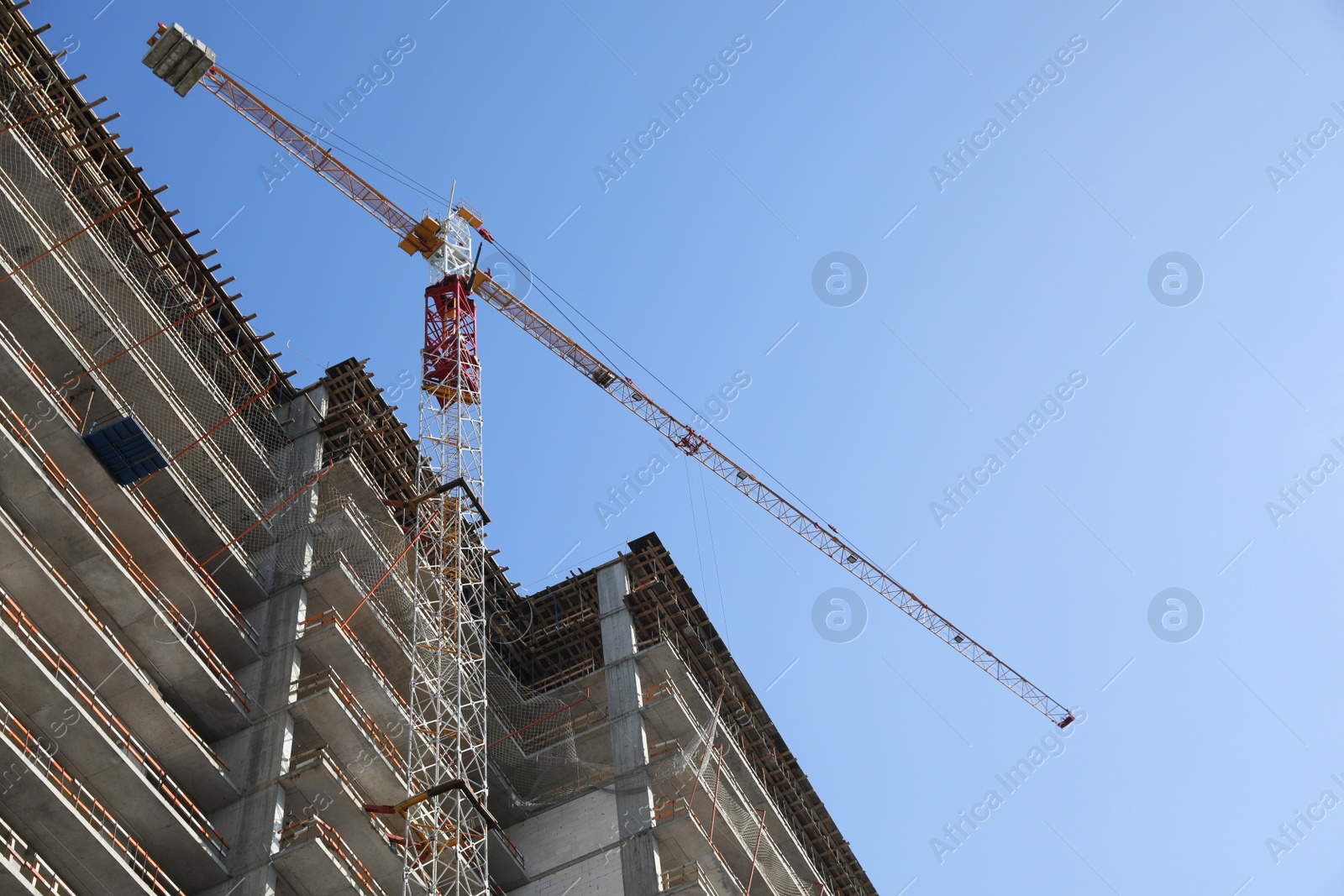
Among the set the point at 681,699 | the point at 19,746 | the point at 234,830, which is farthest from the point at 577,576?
the point at 19,746

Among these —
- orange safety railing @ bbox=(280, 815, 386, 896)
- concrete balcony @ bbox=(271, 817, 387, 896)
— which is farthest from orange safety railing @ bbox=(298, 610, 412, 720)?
concrete balcony @ bbox=(271, 817, 387, 896)

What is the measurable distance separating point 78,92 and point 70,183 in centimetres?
281

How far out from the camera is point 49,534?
3130cm

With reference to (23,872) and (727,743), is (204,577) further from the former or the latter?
(727,743)

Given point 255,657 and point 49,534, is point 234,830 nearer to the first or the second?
point 255,657

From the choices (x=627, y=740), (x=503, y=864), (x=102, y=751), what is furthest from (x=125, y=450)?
(x=627, y=740)

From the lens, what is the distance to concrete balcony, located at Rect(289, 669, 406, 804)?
114ft

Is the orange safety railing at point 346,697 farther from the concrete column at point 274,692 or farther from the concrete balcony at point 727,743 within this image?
the concrete balcony at point 727,743

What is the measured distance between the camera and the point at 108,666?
30.8 meters

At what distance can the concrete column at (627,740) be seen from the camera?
39.2m

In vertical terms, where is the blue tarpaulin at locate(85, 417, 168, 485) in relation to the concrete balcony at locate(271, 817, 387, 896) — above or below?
above

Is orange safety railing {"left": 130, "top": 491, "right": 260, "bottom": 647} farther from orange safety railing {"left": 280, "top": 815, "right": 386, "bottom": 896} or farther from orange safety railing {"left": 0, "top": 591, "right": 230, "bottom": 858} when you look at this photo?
orange safety railing {"left": 280, "top": 815, "right": 386, "bottom": 896}

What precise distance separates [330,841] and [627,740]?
1198 centimetres

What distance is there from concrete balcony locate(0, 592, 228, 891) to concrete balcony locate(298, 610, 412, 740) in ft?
18.3
